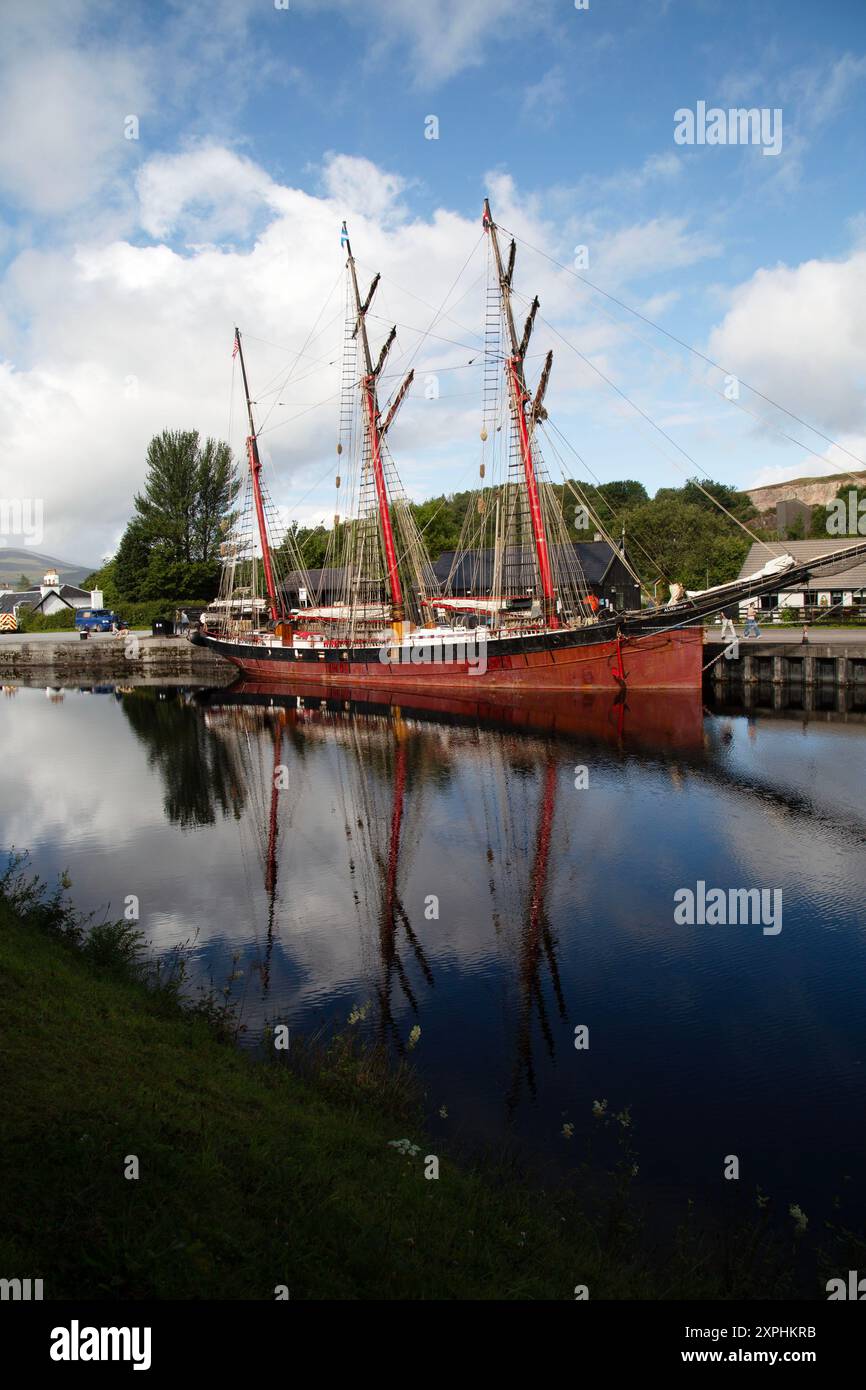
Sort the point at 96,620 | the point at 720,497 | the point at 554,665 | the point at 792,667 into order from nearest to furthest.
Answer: the point at 554,665
the point at 792,667
the point at 96,620
the point at 720,497

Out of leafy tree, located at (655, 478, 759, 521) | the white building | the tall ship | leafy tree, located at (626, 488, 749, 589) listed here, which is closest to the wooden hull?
the tall ship

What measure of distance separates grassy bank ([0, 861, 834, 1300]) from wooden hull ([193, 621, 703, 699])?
35639 mm

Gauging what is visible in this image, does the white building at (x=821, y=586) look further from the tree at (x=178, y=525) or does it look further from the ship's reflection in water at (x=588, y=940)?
the tree at (x=178, y=525)

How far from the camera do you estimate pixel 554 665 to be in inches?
1741

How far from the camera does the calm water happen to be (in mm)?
9312

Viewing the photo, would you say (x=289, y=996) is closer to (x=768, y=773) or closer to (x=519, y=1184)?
(x=519, y=1184)

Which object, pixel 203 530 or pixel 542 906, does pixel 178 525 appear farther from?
pixel 542 906

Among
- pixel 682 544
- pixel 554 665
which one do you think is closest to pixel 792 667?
pixel 554 665

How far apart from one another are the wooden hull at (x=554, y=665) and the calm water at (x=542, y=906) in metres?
10.0

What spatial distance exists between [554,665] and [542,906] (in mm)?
29699

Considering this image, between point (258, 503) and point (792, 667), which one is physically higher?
point (258, 503)

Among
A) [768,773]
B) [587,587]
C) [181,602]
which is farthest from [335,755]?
[181,602]

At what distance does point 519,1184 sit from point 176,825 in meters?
15.8

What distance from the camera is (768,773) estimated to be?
1006 inches
